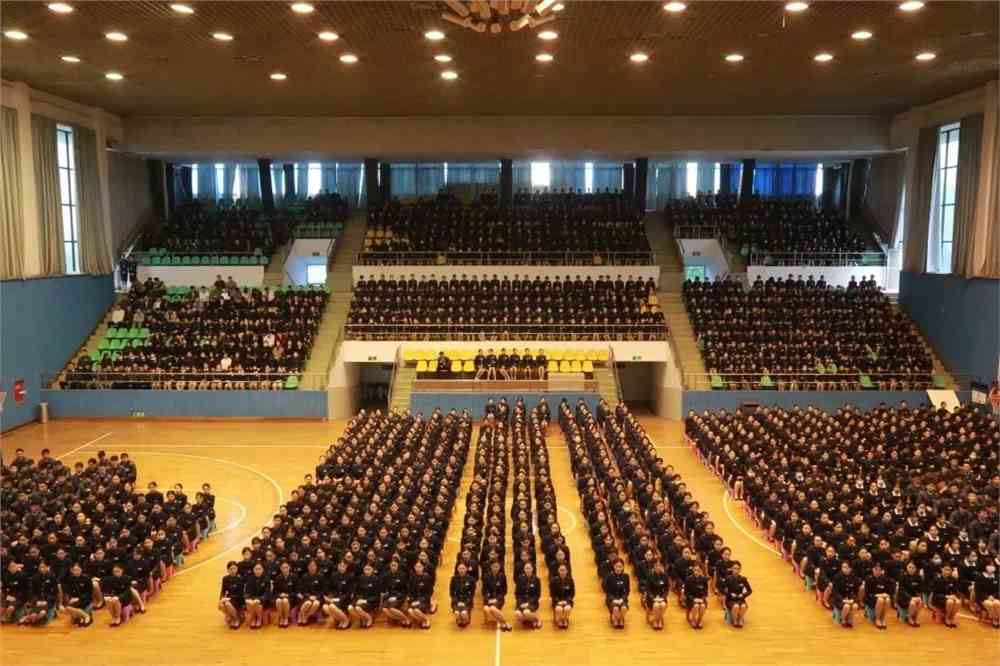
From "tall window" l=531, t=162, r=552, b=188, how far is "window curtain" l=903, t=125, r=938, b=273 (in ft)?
57.4

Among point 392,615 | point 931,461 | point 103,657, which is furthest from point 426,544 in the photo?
point 931,461

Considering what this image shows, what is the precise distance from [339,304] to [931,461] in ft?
71.3

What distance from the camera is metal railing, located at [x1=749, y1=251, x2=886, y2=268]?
35812 millimetres

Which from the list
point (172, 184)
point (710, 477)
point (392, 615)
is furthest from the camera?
point (172, 184)

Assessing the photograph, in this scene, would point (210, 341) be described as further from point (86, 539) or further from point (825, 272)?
point (825, 272)

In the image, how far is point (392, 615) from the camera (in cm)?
1284

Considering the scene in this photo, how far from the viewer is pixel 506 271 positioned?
115ft

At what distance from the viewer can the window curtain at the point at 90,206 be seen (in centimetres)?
3183

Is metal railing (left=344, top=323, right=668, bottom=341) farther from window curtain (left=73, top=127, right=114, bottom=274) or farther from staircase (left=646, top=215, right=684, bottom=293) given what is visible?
window curtain (left=73, top=127, right=114, bottom=274)

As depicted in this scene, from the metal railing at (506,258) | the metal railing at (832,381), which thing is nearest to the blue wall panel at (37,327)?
the metal railing at (506,258)

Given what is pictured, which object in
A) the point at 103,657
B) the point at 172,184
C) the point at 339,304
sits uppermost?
the point at 172,184

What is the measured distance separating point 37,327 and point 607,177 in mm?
27119

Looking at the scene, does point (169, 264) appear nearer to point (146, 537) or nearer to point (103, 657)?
point (146, 537)

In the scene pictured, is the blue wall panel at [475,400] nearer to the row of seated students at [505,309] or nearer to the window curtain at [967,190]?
the row of seated students at [505,309]
